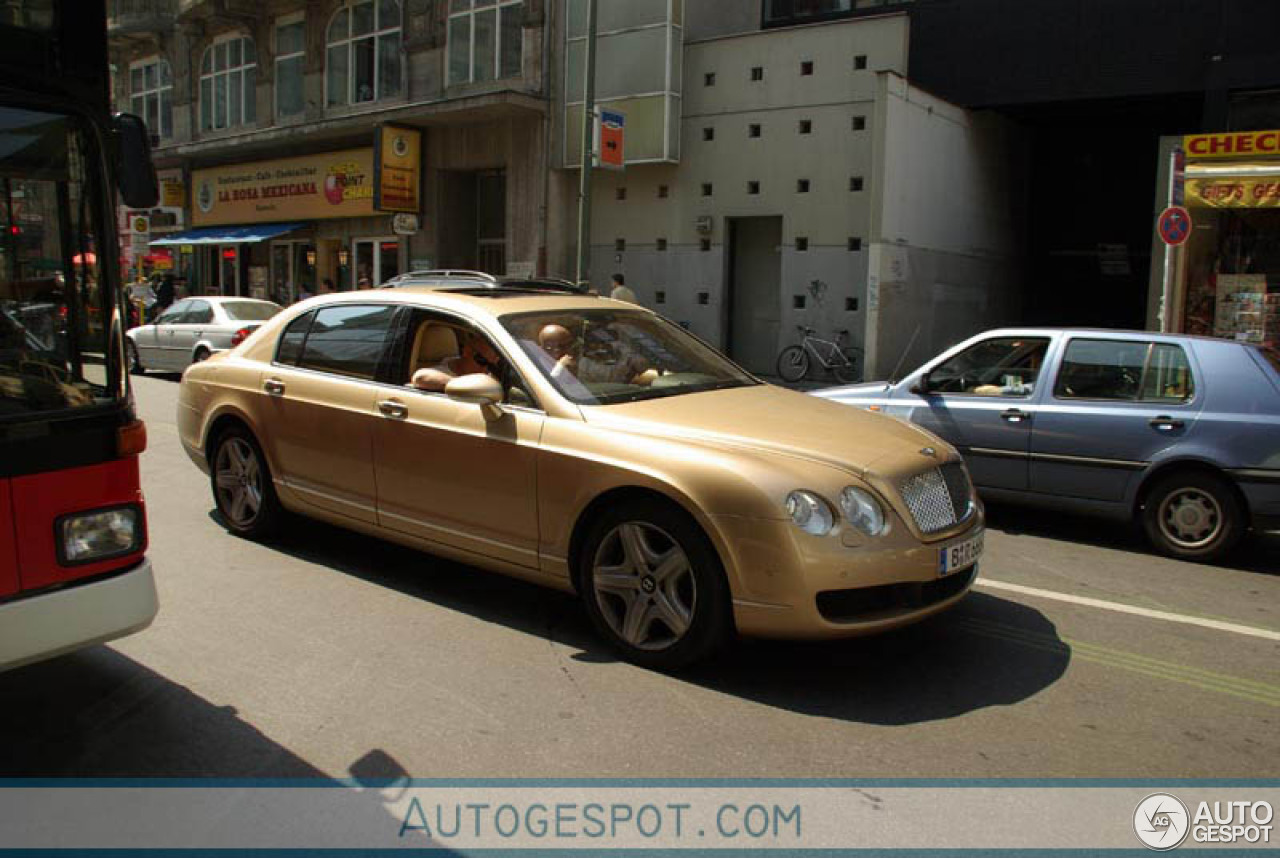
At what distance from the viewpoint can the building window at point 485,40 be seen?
22094 mm

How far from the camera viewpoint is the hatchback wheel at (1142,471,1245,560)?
21.9 ft

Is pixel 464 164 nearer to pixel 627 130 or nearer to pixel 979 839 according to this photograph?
pixel 627 130

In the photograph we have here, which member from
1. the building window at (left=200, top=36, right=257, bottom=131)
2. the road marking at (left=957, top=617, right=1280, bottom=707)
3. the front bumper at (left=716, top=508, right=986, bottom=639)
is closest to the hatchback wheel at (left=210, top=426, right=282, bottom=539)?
the front bumper at (left=716, top=508, right=986, bottom=639)

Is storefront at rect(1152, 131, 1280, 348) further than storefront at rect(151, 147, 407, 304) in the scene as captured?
No

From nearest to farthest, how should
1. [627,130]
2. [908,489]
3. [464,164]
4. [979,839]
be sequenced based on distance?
[979,839] < [908,489] < [627,130] < [464,164]

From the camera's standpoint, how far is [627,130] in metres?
20.4

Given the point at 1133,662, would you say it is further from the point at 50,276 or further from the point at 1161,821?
the point at 50,276

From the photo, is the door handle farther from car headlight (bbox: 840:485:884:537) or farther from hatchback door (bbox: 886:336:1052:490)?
hatchback door (bbox: 886:336:1052:490)

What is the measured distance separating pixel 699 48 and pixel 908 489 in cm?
1724

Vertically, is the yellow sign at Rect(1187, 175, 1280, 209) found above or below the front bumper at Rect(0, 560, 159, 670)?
above

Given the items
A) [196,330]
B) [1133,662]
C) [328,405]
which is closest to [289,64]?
[196,330]

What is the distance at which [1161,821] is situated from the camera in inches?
131

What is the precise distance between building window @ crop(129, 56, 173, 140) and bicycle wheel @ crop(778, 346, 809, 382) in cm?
2358

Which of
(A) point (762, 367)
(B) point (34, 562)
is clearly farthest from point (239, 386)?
(A) point (762, 367)
